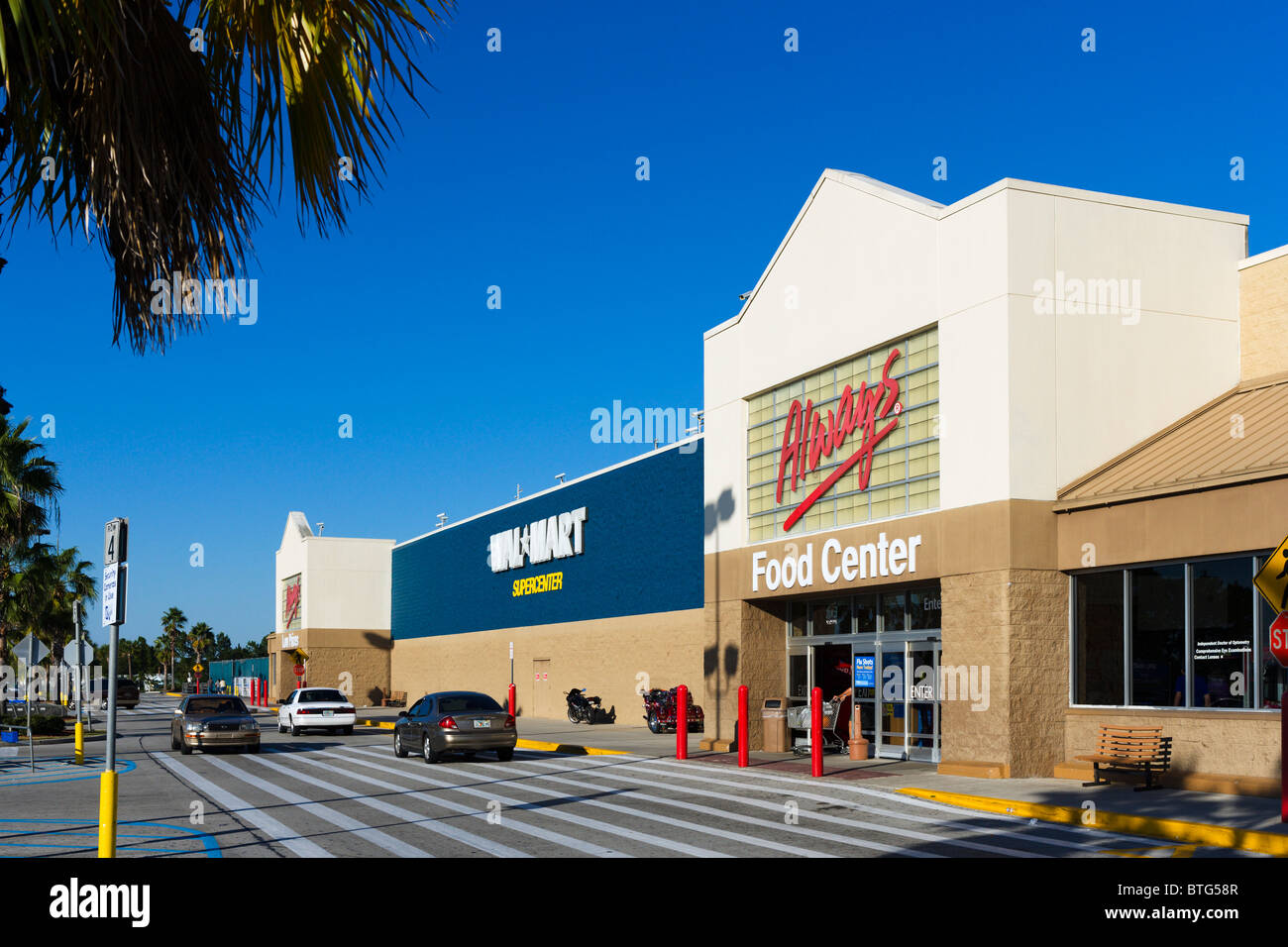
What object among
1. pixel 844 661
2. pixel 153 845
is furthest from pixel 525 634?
pixel 153 845

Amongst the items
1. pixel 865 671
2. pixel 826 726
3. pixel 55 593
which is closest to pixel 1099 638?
pixel 865 671

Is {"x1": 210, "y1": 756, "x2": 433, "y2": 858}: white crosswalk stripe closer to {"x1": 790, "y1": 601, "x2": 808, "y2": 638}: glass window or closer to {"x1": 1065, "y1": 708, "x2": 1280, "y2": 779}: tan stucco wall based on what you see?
{"x1": 1065, "y1": 708, "x2": 1280, "y2": 779}: tan stucco wall

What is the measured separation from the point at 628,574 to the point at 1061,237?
2113 centimetres

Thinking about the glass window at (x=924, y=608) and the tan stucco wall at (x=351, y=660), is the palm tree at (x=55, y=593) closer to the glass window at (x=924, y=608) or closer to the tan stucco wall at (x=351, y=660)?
the tan stucco wall at (x=351, y=660)

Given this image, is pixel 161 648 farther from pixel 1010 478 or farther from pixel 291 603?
pixel 1010 478

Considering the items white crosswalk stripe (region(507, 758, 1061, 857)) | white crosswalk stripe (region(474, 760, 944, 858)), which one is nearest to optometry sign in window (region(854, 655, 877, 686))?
white crosswalk stripe (region(507, 758, 1061, 857))

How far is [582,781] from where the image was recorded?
68.3 feet

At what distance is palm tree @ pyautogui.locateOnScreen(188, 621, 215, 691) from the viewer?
148625 millimetres

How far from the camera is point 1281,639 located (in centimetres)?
1428

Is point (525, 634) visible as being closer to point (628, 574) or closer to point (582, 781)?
point (628, 574)

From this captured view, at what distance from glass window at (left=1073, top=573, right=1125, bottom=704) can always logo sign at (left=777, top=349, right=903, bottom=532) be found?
4.98 meters

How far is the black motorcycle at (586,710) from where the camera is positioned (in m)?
39.4

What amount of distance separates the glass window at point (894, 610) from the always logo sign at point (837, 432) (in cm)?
233

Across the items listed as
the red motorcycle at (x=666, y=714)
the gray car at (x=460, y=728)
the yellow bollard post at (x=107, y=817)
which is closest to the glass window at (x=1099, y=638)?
the gray car at (x=460, y=728)
